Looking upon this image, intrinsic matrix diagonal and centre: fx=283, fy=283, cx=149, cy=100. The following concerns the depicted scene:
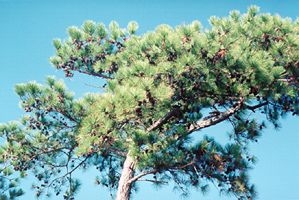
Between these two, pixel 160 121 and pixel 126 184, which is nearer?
pixel 160 121

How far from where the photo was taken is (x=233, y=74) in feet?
9.53

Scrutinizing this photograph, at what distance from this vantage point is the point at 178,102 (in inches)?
130

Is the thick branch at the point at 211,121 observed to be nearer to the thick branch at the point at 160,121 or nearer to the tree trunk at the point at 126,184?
the thick branch at the point at 160,121

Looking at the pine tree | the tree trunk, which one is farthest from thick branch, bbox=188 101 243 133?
the tree trunk

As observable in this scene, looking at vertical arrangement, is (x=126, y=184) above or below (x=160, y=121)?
below

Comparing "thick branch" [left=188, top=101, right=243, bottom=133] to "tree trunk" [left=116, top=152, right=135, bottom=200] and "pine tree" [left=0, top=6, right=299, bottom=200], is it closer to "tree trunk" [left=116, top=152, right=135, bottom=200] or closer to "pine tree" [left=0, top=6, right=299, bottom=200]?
"pine tree" [left=0, top=6, right=299, bottom=200]

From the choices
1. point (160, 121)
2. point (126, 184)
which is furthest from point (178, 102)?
point (126, 184)

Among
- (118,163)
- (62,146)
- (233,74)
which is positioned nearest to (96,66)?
(62,146)

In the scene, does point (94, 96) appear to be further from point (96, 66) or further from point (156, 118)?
point (96, 66)

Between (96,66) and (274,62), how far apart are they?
8.51 ft

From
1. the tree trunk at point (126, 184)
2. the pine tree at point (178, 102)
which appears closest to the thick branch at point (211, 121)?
the pine tree at point (178, 102)

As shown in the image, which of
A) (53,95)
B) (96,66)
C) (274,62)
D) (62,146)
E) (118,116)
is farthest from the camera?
(96,66)

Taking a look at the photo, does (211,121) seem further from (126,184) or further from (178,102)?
(126,184)

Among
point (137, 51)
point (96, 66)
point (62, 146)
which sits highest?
point (96, 66)
